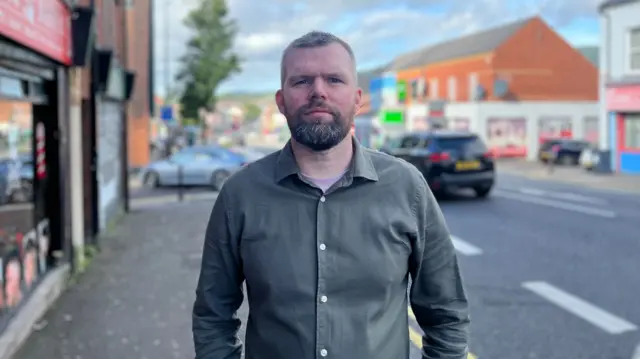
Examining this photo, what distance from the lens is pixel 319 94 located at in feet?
7.41

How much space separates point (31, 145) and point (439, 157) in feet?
38.0

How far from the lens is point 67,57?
808cm

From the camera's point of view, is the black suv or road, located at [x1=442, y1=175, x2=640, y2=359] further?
the black suv

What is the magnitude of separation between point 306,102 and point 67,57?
653cm

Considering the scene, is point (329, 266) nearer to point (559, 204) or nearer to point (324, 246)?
point (324, 246)

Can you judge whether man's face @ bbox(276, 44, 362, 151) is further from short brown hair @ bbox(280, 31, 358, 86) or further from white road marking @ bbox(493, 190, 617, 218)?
white road marking @ bbox(493, 190, 617, 218)

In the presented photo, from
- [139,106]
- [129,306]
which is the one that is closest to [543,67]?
[139,106]

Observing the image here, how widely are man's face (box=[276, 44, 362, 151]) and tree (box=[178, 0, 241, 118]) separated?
45394 millimetres

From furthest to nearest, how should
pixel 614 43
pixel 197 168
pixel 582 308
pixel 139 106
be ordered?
pixel 139 106 < pixel 614 43 < pixel 197 168 < pixel 582 308

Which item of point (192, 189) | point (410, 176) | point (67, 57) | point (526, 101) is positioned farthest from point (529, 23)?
point (410, 176)

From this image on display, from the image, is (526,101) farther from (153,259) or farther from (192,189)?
(153,259)

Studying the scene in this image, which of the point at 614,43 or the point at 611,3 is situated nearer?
the point at 614,43

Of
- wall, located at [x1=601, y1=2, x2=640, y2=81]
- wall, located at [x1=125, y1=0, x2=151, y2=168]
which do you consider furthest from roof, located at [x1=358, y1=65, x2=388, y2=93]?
wall, located at [x1=601, y1=2, x2=640, y2=81]

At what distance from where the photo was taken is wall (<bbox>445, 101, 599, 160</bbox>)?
4647 centimetres
